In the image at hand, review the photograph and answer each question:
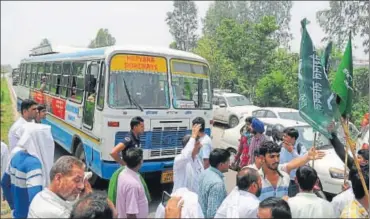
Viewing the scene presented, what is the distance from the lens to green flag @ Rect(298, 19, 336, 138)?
3539 mm

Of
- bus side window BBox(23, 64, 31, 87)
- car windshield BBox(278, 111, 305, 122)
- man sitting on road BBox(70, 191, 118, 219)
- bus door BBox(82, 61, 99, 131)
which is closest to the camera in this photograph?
man sitting on road BBox(70, 191, 118, 219)

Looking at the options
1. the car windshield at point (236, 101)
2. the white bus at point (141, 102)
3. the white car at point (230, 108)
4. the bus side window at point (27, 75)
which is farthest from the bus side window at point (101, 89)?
the car windshield at point (236, 101)

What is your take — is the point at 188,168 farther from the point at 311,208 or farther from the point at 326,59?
the point at 326,59

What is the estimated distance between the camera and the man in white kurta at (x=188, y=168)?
4.18m

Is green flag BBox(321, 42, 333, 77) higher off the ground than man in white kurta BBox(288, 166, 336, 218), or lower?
higher

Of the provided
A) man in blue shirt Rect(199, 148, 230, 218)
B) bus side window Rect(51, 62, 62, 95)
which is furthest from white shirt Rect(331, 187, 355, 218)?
bus side window Rect(51, 62, 62, 95)

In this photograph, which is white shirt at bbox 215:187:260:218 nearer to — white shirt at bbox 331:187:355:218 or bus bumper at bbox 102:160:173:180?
white shirt at bbox 331:187:355:218

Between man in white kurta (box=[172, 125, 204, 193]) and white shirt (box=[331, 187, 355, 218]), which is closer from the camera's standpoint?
white shirt (box=[331, 187, 355, 218])

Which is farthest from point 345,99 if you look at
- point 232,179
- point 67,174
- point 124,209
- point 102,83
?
point 232,179

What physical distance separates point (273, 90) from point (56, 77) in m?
13.8

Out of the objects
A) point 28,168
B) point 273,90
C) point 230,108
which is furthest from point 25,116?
point 273,90

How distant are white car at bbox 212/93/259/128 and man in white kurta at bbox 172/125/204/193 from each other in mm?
12419

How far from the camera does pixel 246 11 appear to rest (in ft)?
196

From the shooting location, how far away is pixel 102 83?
21.6 ft
